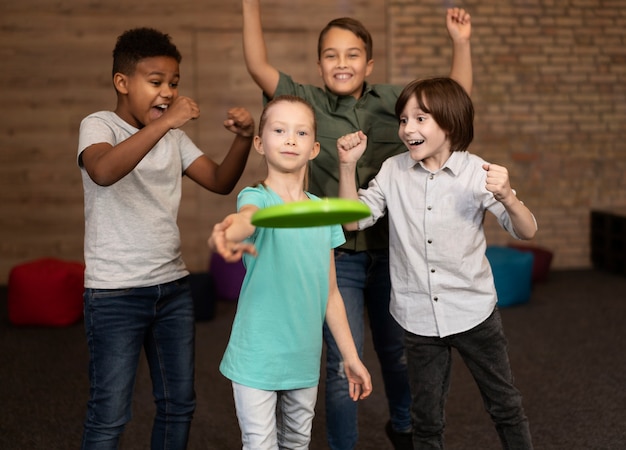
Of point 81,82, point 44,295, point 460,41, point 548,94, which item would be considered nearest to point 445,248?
point 460,41

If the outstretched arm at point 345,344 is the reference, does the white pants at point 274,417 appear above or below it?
below

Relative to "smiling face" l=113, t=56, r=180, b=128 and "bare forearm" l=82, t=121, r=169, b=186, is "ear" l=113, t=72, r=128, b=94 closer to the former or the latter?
"smiling face" l=113, t=56, r=180, b=128

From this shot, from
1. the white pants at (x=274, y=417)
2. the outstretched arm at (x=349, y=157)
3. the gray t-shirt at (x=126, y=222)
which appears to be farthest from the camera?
the outstretched arm at (x=349, y=157)

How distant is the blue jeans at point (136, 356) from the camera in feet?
6.03

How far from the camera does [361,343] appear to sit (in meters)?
2.27

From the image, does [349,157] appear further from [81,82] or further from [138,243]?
[81,82]

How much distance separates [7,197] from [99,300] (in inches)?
177

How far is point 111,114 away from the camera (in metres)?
1.95

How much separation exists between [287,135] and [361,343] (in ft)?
2.76

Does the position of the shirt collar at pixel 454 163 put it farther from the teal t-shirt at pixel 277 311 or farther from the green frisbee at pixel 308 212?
the green frisbee at pixel 308 212

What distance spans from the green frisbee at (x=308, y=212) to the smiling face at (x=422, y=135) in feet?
1.97

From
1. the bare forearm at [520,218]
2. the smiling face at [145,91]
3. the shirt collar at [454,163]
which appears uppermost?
the smiling face at [145,91]

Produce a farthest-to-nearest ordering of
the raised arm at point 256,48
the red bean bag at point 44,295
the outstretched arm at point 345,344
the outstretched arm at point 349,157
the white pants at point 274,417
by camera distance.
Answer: the red bean bag at point 44,295 < the raised arm at point 256,48 < the outstretched arm at point 349,157 < the outstretched arm at point 345,344 < the white pants at point 274,417

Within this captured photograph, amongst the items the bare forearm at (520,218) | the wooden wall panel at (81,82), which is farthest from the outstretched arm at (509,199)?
the wooden wall panel at (81,82)
